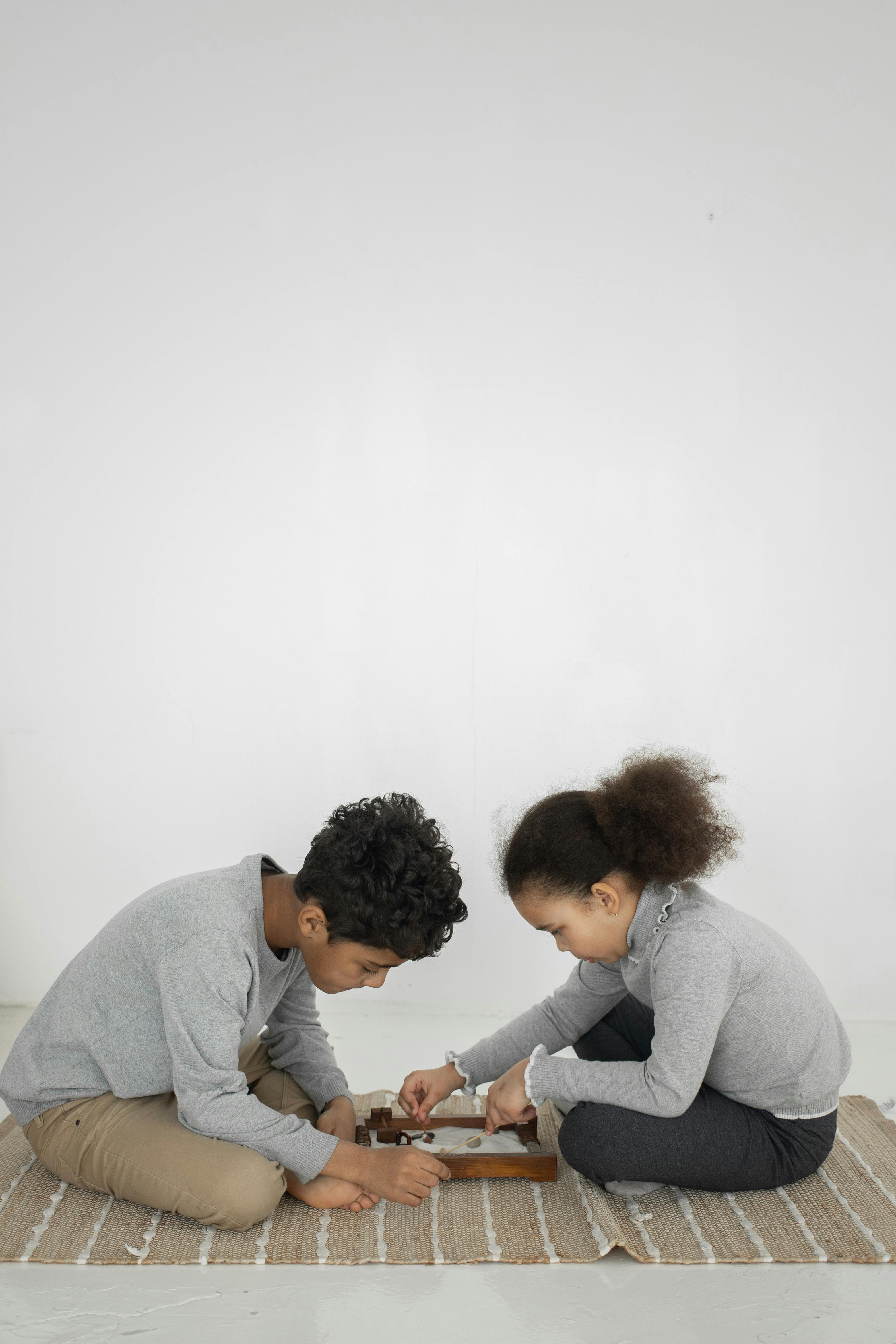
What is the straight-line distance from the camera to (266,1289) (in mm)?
1345

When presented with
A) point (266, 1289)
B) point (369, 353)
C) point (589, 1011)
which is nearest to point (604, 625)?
point (369, 353)

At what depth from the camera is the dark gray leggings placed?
1518 millimetres

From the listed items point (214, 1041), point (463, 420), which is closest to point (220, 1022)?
point (214, 1041)

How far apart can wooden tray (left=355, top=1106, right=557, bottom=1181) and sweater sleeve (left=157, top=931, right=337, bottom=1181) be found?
231mm

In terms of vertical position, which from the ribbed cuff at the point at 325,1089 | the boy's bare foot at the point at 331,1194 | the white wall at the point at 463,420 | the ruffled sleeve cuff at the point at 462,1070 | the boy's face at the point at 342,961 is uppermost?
the white wall at the point at 463,420

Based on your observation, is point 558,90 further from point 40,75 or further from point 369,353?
point 40,75

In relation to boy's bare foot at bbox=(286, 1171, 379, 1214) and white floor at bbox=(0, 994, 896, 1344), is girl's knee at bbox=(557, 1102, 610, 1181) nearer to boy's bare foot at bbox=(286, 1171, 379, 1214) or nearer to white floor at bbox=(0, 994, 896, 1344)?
white floor at bbox=(0, 994, 896, 1344)

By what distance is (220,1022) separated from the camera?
1.46m

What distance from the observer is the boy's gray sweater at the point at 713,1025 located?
1.48 metres

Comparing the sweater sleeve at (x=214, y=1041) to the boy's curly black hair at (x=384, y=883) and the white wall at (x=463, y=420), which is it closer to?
the boy's curly black hair at (x=384, y=883)

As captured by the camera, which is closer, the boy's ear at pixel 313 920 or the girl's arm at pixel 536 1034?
the boy's ear at pixel 313 920

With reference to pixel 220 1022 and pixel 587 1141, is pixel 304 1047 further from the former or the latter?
pixel 587 1141

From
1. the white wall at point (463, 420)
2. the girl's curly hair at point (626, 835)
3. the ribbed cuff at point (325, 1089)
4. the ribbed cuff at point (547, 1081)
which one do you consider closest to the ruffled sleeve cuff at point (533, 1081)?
the ribbed cuff at point (547, 1081)

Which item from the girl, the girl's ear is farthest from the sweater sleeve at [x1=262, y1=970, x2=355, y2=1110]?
the girl's ear
